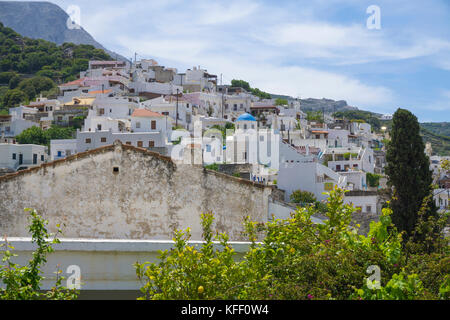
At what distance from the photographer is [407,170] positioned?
2923 centimetres

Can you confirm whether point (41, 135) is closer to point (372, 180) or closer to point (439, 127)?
point (372, 180)

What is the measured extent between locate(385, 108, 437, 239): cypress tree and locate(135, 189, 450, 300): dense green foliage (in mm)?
20284

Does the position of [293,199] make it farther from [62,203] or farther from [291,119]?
[291,119]

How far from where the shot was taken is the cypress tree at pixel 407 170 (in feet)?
87.1

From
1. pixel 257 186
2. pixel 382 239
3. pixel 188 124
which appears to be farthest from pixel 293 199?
pixel 188 124

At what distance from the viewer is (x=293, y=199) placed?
135 ft

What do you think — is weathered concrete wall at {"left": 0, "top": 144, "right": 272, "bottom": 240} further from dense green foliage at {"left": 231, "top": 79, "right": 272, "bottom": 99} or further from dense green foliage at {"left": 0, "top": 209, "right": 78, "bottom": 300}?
dense green foliage at {"left": 231, "top": 79, "right": 272, "bottom": 99}

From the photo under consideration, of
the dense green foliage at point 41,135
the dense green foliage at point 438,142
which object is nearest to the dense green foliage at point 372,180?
the dense green foliage at point 41,135

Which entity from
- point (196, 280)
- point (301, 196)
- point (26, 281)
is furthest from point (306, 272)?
point (301, 196)

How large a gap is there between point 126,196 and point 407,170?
19969 mm

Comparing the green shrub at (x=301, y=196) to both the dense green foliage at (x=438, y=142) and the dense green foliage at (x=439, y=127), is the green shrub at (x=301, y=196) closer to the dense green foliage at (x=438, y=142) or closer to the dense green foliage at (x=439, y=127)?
the dense green foliage at (x=438, y=142)

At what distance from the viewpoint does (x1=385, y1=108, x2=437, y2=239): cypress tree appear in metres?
26.6

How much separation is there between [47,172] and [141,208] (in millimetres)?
2335

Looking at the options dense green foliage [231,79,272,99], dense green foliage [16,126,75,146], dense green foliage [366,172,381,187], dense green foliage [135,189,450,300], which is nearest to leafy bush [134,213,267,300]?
dense green foliage [135,189,450,300]
